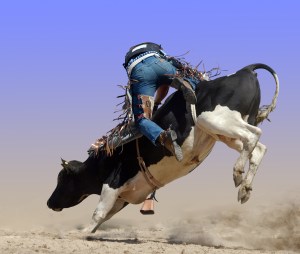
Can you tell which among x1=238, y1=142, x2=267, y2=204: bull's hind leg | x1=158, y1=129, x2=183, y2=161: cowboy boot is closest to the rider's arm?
x1=158, y1=129, x2=183, y2=161: cowboy boot

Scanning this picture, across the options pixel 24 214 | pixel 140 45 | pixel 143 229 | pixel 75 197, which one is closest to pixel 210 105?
pixel 140 45

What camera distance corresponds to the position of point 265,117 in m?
10.1

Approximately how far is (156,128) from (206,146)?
65cm

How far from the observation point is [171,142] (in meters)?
9.58

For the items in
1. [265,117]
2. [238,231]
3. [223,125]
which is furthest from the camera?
[238,231]

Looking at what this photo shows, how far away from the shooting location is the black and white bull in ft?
31.0

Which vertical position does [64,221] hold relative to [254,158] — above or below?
below

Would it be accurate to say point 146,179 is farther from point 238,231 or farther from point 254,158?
point 238,231

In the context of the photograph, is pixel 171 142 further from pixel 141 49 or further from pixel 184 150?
pixel 141 49

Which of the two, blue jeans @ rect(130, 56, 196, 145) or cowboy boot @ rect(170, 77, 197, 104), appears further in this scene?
blue jeans @ rect(130, 56, 196, 145)

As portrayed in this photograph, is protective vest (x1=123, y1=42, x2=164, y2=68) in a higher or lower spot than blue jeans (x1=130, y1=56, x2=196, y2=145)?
higher

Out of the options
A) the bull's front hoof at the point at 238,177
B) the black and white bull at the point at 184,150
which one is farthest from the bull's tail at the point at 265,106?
the bull's front hoof at the point at 238,177

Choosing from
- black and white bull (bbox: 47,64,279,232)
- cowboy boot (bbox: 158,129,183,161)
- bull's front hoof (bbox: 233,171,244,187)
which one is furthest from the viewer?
cowboy boot (bbox: 158,129,183,161)

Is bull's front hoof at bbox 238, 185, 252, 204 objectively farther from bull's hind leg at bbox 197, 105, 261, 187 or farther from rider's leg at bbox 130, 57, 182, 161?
rider's leg at bbox 130, 57, 182, 161
